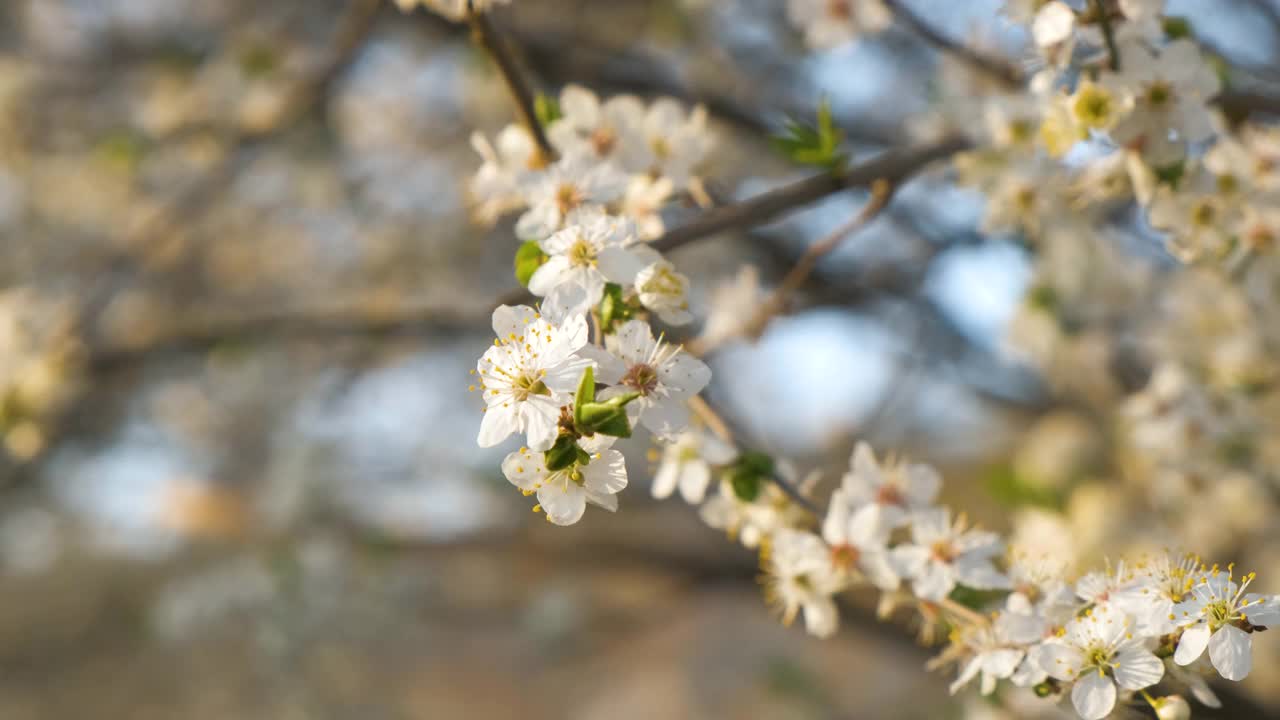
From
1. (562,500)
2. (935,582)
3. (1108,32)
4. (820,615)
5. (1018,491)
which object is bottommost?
(1018,491)

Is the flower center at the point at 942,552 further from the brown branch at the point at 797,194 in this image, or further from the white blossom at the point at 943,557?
the brown branch at the point at 797,194

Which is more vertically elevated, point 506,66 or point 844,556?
point 506,66

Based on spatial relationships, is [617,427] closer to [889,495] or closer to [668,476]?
[668,476]

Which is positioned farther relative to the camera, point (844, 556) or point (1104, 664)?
point (844, 556)

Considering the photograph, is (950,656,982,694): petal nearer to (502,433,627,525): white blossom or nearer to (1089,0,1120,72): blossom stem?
(502,433,627,525): white blossom

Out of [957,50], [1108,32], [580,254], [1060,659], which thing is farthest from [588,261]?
[957,50]

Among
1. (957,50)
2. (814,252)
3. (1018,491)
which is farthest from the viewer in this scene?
(1018,491)

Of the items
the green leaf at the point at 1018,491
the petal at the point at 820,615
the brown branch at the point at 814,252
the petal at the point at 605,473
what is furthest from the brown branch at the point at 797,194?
the green leaf at the point at 1018,491
